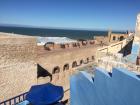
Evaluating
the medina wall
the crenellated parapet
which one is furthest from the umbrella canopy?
the medina wall

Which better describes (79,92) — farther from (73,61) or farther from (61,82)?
(73,61)

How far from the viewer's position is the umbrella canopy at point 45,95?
5296mm

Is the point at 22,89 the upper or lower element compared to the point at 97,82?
lower

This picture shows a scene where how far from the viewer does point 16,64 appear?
11320mm

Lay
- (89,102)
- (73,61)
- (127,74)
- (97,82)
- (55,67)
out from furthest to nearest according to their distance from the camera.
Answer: (73,61), (55,67), (89,102), (97,82), (127,74)

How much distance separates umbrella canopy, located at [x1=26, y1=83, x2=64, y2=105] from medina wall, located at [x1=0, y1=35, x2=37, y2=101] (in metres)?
5.40

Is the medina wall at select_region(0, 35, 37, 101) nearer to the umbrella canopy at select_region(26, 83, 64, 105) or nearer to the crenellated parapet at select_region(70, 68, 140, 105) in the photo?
the umbrella canopy at select_region(26, 83, 64, 105)

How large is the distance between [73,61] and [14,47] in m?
11.2

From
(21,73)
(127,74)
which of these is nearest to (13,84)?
(21,73)

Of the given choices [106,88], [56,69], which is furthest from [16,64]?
[106,88]

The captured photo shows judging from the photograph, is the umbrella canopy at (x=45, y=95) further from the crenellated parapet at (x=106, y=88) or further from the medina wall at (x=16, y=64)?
the medina wall at (x=16, y=64)

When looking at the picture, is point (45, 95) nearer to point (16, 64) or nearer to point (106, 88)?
point (106, 88)

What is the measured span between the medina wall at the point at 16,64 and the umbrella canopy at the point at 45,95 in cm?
540

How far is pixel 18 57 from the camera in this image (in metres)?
11.5
